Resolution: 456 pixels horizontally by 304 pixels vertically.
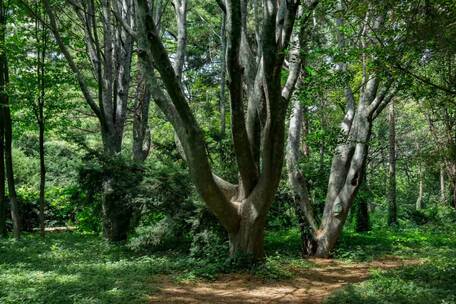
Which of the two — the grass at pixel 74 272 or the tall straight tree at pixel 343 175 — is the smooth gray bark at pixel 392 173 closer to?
the tall straight tree at pixel 343 175

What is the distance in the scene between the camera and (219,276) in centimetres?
704

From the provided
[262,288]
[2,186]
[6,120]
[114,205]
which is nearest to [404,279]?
[262,288]

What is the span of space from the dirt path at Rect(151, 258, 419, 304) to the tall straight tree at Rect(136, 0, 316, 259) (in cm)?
95

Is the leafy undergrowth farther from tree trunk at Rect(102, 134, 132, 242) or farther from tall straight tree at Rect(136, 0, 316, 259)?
tree trunk at Rect(102, 134, 132, 242)

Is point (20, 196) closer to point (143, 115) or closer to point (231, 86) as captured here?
point (143, 115)

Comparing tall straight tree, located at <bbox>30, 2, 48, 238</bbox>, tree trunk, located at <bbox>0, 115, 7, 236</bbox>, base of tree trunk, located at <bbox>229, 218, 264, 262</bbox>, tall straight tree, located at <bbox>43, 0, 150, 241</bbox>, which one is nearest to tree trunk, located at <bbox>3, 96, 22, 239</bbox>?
tree trunk, located at <bbox>0, 115, 7, 236</bbox>

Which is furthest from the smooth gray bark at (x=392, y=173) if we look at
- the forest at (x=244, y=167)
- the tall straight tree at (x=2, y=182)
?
the tall straight tree at (x=2, y=182)

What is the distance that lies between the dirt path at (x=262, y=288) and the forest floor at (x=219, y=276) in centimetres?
1

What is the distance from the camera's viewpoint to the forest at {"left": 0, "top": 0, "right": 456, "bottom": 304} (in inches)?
233

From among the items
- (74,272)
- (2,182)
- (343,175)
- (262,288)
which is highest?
(2,182)

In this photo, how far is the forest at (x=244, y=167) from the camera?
5.91 m

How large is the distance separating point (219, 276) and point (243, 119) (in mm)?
2624

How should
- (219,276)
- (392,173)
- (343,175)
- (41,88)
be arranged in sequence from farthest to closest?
(392,173)
(41,88)
(343,175)
(219,276)

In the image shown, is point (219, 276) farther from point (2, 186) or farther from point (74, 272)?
point (2, 186)
